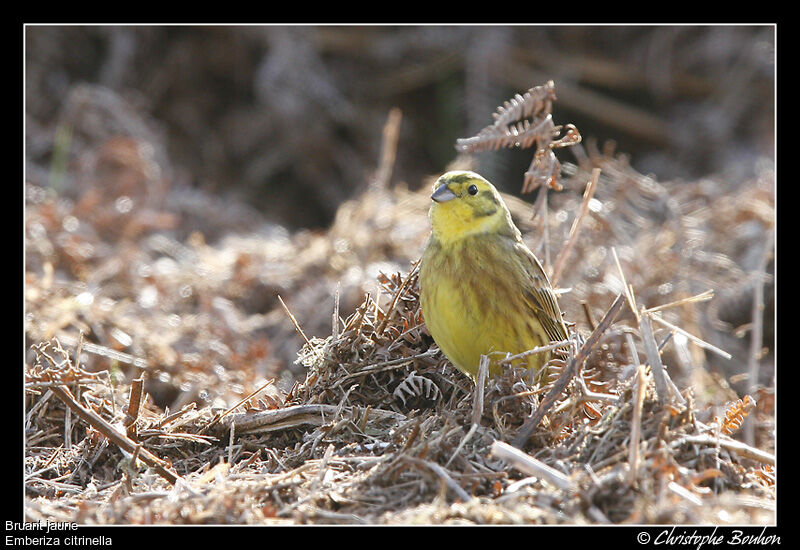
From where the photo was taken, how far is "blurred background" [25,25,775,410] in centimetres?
601

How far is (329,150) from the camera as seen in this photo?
28.2 feet

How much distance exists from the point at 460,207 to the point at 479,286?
0.34m

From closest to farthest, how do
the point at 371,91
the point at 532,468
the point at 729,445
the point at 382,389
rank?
the point at 532,468 < the point at 729,445 < the point at 382,389 < the point at 371,91

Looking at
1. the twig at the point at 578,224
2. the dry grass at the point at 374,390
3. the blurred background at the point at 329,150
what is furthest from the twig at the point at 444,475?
the blurred background at the point at 329,150

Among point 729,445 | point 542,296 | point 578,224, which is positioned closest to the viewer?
point 729,445

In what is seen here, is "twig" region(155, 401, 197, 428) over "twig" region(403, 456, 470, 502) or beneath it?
beneath

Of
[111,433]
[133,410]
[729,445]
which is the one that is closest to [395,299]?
[133,410]

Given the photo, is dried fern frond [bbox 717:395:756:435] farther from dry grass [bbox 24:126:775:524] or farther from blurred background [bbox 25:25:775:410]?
blurred background [bbox 25:25:775:410]

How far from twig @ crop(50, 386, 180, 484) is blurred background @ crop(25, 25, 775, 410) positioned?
2.37 meters

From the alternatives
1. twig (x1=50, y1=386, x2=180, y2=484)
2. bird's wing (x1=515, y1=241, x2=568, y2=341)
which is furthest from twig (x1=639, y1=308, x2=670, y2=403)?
twig (x1=50, y1=386, x2=180, y2=484)

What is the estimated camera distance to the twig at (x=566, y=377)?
3068 millimetres

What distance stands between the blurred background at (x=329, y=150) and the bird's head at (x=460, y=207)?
197 cm

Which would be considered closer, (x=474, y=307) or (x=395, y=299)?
(x=474, y=307)

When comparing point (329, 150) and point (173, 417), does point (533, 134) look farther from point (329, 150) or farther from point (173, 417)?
point (329, 150)
